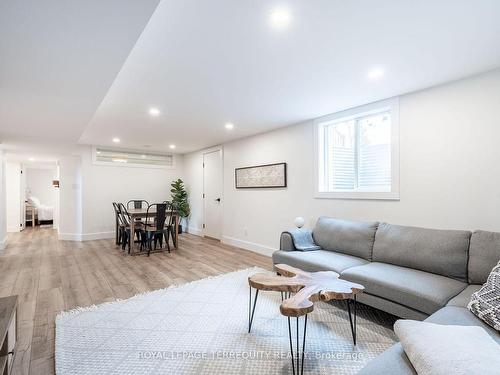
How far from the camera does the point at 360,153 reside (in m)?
3.62

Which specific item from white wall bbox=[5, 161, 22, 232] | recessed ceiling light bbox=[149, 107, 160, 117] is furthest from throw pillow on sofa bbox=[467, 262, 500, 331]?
white wall bbox=[5, 161, 22, 232]

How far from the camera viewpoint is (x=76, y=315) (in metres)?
2.46

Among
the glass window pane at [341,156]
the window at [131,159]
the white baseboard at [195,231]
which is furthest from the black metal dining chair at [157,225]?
the glass window pane at [341,156]

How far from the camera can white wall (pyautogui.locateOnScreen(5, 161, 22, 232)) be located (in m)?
7.47

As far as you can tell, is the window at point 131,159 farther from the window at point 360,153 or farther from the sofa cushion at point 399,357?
the sofa cushion at point 399,357

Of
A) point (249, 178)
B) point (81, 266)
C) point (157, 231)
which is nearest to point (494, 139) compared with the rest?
point (249, 178)

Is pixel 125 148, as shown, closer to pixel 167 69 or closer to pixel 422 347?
pixel 167 69

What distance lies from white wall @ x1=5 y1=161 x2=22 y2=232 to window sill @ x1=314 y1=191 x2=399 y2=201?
8.35 meters

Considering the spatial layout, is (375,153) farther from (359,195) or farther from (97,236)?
(97,236)

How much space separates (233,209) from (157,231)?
5.12 ft

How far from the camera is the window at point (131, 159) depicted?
6420 mm

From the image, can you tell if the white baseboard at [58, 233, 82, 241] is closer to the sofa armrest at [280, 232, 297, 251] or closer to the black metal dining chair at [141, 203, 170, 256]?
the black metal dining chair at [141, 203, 170, 256]

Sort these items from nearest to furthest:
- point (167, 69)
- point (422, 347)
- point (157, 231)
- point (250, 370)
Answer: point (422, 347), point (250, 370), point (167, 69), point (157, 231)

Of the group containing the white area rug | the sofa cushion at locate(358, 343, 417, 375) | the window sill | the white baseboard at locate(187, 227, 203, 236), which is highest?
the window sill
